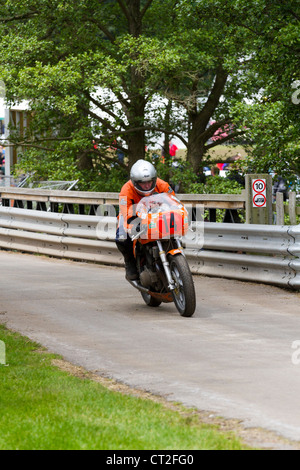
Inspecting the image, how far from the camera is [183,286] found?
31.2ft

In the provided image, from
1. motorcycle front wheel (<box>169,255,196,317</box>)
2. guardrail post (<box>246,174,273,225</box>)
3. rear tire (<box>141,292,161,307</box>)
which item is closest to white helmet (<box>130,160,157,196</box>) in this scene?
motorcycle front wheel (<box>169,255,196,317</box>)

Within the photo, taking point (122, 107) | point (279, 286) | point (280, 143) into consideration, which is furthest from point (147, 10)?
point (279, 286)

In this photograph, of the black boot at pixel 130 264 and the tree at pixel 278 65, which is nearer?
the black boot at pixel 130 264

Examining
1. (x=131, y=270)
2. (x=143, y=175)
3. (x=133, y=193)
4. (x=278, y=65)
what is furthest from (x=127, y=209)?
(x=278, y=65)

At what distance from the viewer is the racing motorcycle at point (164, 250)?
9609 millimetres

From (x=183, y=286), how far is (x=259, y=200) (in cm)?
349

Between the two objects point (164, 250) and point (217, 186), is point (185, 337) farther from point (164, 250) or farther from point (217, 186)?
point (217, 186)

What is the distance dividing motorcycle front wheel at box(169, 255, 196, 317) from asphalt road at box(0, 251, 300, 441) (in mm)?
122

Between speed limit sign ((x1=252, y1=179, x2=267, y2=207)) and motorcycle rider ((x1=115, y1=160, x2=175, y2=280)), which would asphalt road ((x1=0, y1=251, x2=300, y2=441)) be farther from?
speed limit sign ((x1=252, y1=179, x2=267, y2=207))

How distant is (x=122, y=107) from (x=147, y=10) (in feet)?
9.26

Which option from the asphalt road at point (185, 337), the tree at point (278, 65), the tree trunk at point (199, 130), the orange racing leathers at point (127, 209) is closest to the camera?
the asphalt road at point (185, 337)

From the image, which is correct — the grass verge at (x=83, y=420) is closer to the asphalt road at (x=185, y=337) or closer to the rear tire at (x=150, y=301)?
the asphalt road at (x=185, y=337)

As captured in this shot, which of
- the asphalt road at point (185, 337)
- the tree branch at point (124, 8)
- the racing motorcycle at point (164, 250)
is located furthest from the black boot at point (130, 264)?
the tree branch at point (124, 8)

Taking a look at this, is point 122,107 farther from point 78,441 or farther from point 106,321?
point 78,441
